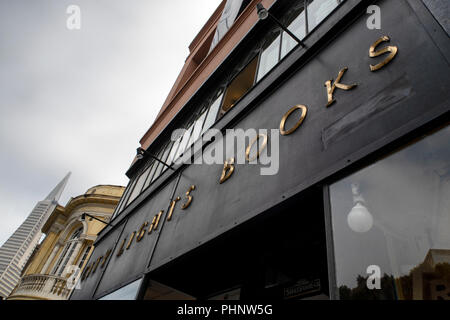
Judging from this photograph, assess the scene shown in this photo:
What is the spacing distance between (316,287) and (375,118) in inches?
93.2

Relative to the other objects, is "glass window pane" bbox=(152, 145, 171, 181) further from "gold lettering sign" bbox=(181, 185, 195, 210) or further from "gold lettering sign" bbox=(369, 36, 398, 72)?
"gold lettering sign" bbox=(369, 36, 398, 72)

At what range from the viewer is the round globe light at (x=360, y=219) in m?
2.29

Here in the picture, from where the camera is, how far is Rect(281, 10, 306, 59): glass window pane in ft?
17.6

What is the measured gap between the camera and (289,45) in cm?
543

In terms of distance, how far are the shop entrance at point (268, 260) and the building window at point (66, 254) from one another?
60.2ft

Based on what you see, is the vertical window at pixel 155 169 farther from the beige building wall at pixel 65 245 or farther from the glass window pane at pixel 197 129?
the beige building wall at pixel 65 245

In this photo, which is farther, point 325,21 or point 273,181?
point 325,21

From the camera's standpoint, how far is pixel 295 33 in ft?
18.8

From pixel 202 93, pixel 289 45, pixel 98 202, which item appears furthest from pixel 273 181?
pixel 98 202

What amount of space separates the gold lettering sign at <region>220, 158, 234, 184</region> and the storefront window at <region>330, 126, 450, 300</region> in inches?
91.2

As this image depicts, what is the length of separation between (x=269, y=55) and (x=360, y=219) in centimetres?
466

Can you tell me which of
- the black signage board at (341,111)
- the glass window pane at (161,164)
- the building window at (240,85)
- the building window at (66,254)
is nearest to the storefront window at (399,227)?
the black signage board at (341,111)

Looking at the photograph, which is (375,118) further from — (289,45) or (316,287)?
(289,45)

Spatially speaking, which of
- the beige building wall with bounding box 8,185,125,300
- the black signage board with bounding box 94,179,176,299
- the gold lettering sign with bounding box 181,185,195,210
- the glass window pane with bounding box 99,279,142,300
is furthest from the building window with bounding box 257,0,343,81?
the beige building wall with bounding box 8,185,125,300
